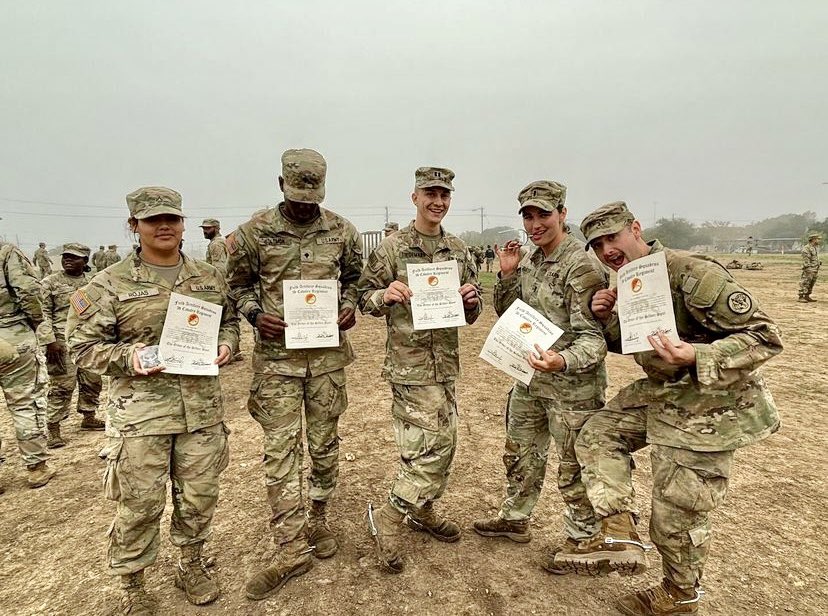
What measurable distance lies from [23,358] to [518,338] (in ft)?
16.7

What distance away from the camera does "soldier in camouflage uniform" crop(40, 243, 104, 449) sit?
17.7 ft

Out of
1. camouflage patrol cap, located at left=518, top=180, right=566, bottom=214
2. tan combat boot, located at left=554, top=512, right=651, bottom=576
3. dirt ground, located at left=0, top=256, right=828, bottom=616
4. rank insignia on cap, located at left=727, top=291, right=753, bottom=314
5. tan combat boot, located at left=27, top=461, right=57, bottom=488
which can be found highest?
camouflage patrol cap, located at left=518, top=180, right=566, bottom=214

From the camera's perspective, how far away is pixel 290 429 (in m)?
3.05

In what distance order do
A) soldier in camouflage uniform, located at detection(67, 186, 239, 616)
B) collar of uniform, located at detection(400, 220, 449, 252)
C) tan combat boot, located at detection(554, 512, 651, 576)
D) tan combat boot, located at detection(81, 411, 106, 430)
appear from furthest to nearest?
1. tan combat boot, located at detection(81, 411, 106, 430)
2. collar of uniform, located at detection(400, 220, 449, 252)
3. soldier in camouflage uniform, located at detection(67, 186, 239, 616)
4. tan combat boot, located at detection(554, 512, 651, 576)

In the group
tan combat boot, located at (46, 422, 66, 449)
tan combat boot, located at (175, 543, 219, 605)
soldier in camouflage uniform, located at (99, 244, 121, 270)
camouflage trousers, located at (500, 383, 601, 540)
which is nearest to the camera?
tan combat boot, located at (175, 543, 219, 605)

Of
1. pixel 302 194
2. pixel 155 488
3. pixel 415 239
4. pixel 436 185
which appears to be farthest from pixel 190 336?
pixel 436 185

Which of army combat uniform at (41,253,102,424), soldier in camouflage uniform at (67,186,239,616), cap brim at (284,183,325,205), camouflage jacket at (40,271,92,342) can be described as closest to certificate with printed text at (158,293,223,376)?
soldier in camouflage uniform at (67,186,239,616)

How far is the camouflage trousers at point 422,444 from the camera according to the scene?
9.90 ft

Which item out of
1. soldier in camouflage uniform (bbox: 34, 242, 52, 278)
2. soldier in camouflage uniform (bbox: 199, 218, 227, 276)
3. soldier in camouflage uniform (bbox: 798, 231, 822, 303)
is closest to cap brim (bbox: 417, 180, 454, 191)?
soldier in camouflage uniform (bbox: 199, 218, 227, 276)

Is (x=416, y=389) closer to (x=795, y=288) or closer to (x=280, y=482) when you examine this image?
(x=280, y=482)

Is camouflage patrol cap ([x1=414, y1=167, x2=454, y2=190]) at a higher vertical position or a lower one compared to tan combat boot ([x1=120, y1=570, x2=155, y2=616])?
higher

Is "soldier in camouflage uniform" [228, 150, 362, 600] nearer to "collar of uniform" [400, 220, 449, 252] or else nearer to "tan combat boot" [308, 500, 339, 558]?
"tan combat boot" [308, 500, 339, 558]

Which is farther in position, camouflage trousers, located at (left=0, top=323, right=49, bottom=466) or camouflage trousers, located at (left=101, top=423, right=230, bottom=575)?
camouflage trousers, located at (left=0, top=323, right=49, bottom=466)

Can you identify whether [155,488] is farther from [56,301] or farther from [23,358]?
[56,301]
